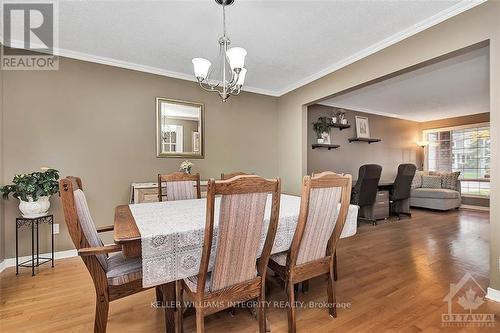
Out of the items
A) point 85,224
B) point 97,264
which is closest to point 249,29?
point 85,224

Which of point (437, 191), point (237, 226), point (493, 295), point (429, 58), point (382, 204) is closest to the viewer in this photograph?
point (237, 226)

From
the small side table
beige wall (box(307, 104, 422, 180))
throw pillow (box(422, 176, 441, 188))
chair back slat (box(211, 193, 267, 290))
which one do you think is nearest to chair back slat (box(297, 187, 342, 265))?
chair back slat (box(211, 193, 267, 290))

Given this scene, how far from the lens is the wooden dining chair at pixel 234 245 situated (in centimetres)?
115

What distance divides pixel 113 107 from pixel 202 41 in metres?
1.56

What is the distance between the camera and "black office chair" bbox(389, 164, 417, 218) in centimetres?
475

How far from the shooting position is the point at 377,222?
455 centimetres

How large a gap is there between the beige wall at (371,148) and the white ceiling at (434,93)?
256mm

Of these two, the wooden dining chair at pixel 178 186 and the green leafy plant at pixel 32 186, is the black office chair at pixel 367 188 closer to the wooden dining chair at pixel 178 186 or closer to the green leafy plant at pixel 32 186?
the wooden dining chair at pixel 178 186

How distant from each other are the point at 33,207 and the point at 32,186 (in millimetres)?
254

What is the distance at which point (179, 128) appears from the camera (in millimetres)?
3594

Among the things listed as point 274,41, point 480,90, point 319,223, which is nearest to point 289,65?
point 274,41

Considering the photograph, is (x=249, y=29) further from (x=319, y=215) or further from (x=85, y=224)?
(x=85, y=224)

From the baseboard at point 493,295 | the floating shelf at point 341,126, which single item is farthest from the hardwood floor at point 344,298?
the floating shelf at point 341,126

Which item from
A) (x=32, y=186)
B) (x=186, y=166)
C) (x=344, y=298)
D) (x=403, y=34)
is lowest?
(x=344, y=298)
